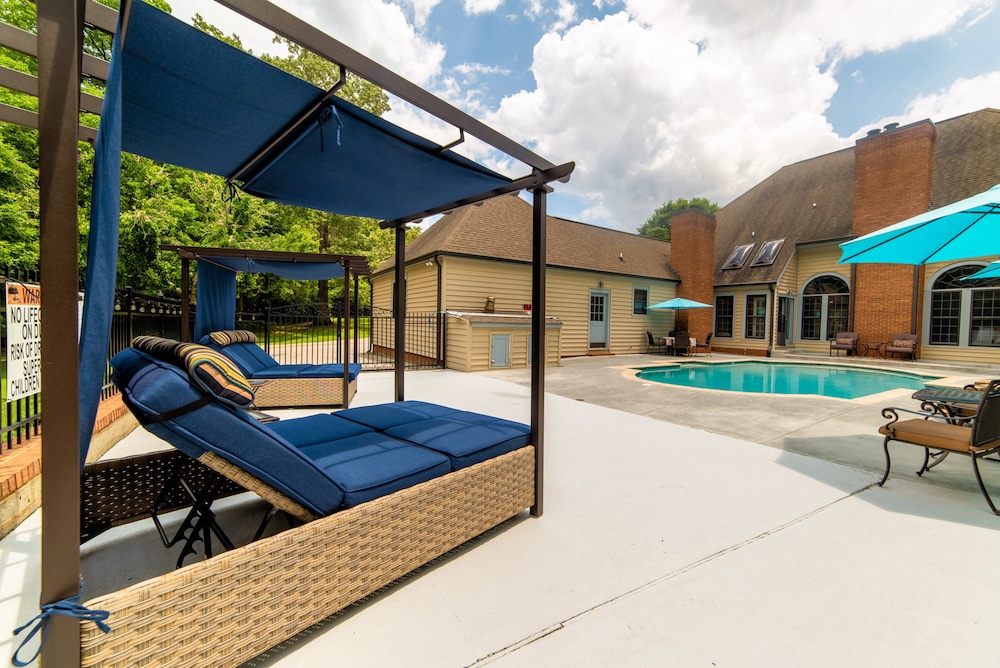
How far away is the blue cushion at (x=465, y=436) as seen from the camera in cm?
228

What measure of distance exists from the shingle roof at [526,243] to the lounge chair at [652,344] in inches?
94.5

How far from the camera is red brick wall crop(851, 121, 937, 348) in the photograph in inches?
485

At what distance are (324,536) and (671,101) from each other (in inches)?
815

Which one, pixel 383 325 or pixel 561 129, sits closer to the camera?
pixel 383 325

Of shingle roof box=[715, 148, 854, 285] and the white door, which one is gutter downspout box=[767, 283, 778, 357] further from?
the white door

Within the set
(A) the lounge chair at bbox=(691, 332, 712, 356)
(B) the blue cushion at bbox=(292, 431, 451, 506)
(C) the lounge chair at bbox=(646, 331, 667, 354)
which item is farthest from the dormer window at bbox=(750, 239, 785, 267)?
(B) the blue cushion at bbox=(292, 431, 451, 506)

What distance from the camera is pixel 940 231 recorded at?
166 inches

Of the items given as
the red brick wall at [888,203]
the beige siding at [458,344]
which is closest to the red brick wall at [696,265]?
the red brick wall at [888,203]

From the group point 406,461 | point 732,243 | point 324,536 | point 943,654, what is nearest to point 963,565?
point 943,654

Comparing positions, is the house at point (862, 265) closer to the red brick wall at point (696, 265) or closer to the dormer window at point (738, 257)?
the dormer window at point (738, 257)

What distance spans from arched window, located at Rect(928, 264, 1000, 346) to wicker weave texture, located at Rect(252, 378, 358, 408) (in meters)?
16.9

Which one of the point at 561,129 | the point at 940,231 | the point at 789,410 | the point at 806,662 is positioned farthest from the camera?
the point at 561,129

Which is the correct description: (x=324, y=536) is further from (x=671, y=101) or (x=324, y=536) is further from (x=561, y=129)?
(x=561, y=129)

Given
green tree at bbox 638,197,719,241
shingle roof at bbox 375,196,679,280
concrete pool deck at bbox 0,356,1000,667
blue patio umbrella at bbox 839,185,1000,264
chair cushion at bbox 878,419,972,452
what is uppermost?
green tree at bbox 638,197,719,241
